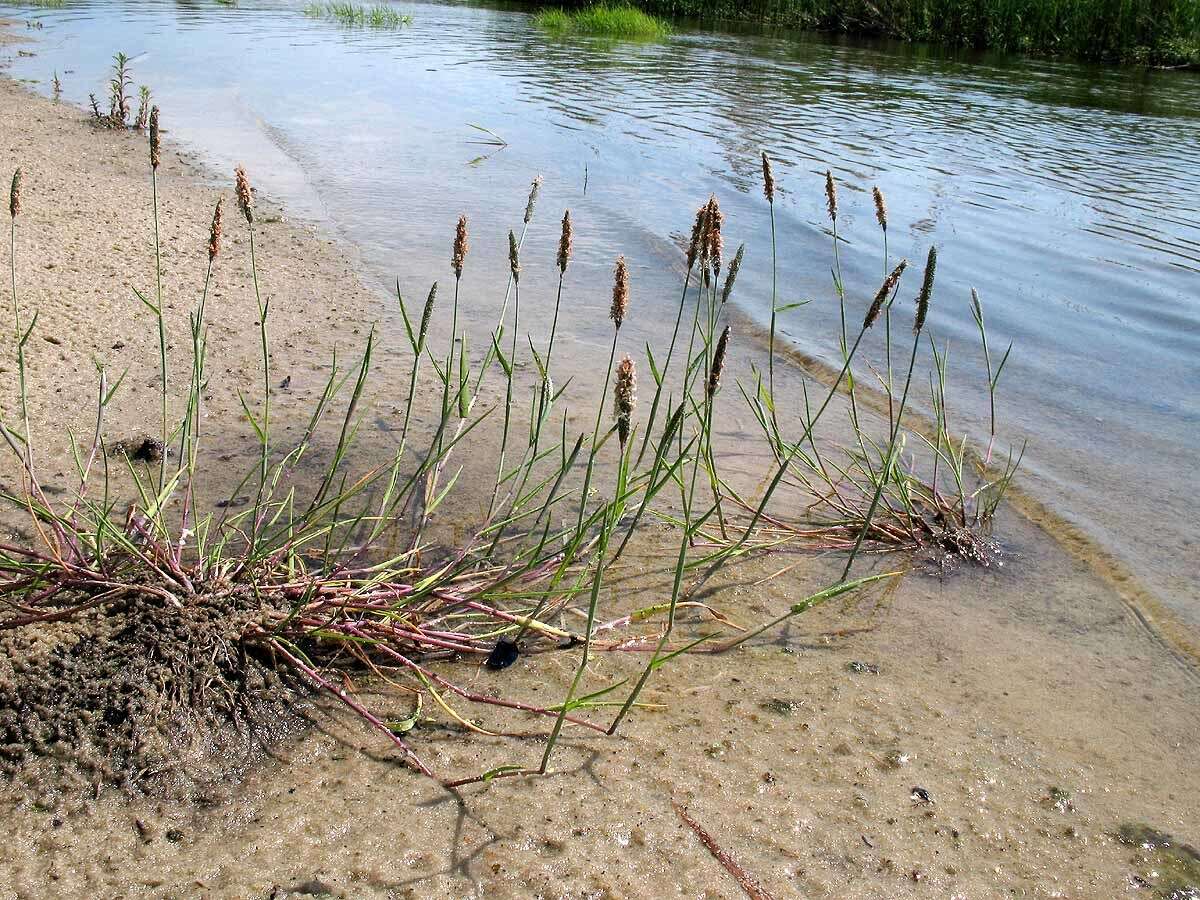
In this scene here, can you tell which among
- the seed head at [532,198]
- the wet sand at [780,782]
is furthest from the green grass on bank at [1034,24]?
the seed head at [532,198]

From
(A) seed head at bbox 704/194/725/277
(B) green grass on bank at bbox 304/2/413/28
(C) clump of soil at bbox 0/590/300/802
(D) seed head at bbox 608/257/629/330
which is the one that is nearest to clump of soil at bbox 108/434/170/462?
(C) clump of soil at bbox 0/590/300/802

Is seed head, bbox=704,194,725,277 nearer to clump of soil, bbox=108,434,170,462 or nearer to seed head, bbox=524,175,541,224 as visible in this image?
seed head, bbox=524,175,541,224

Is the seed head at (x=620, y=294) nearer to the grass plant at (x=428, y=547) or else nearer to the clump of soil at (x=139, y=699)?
the grass plant at (x=428, y=547)

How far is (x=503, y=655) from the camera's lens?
2.54 m

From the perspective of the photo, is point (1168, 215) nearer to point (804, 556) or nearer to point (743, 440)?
point (743, 440)

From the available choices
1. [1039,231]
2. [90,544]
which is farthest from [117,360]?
[1039,231]

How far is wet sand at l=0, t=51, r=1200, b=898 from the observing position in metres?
1.90

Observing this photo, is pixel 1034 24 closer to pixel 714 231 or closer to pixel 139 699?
pixel 714 231

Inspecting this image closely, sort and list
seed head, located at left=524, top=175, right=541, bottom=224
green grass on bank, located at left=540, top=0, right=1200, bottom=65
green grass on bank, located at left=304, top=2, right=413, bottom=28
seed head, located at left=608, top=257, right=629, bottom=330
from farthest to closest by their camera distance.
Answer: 1. green grass on bank, located at left=304, top=2, right=413, bottom=28
2. green grass on bank, located at left=540, top=0, right=1200, bottom=65
3. seed head, located at left=524, top=175, right=541, bottom=224
4. seed head, located at left=608, top=257, right=629, bottom=330

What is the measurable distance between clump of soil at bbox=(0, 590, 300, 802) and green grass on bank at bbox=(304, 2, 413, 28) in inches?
792

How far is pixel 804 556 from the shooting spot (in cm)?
328

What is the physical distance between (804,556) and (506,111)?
9.95 meters

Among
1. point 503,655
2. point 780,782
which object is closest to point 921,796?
point 780,782

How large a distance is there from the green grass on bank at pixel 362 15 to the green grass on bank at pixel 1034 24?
14.6 feet
